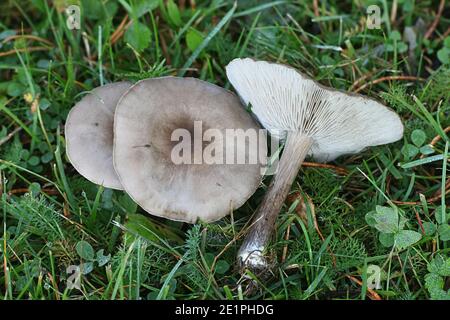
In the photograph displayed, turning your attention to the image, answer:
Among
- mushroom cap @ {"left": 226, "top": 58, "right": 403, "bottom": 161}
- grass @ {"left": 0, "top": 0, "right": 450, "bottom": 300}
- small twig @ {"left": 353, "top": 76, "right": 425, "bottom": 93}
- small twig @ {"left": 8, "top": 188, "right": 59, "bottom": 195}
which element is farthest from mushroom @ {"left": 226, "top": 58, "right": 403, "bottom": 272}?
small twig @ {"left": 8, "top": 188, "right": 59, "bottom": 195}

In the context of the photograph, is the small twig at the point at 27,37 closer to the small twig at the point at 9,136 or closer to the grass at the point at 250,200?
the grass at the point at 250,200

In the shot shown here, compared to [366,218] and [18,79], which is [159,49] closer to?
[18,79]

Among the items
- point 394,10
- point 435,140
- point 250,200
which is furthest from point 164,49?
point 435,140

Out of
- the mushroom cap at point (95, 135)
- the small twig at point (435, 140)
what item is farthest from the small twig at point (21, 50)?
the small twig at point (435, 140)

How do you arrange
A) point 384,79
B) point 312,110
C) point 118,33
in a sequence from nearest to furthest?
point 312,110, point 384,79, point 118,33

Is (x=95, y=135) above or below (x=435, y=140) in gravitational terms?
above

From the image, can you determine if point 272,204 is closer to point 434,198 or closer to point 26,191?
point 434,198
